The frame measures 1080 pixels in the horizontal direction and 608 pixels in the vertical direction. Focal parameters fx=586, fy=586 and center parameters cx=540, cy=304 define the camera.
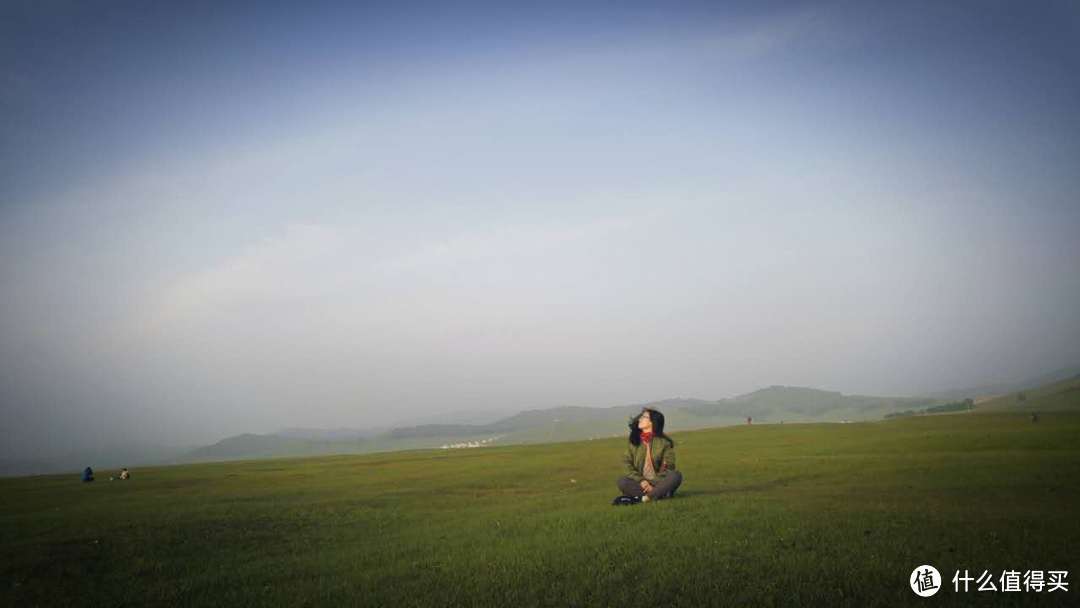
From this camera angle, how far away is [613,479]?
112 feet

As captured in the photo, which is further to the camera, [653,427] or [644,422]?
[644,422]

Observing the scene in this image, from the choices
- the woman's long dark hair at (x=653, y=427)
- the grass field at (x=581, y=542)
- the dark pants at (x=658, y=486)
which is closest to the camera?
the grass field at (x=581, y=542)

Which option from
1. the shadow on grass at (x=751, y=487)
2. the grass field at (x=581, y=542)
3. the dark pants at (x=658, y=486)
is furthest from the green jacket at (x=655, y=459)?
the shadow on grass at (x=751, y=487)

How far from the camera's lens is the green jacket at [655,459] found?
21.0 m

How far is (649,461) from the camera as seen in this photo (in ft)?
69.7

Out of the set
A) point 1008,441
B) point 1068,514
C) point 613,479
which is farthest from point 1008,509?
point 1008,441

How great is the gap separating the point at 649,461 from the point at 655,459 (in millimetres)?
232

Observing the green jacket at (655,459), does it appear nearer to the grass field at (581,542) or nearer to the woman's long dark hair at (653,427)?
the woman's long dark hair at (653,427)

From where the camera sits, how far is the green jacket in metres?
21.0

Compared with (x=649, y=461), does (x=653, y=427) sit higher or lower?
higher

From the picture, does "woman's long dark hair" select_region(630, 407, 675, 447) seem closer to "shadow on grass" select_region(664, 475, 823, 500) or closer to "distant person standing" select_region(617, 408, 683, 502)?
"distant person standing" select_region(617, 408, 683, 502)

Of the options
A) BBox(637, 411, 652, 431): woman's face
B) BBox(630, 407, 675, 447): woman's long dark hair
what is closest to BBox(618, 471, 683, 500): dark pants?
BBox(630, 407, 675, 447): woman's long dark hair

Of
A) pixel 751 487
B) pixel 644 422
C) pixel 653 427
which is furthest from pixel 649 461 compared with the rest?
pixel 751 487

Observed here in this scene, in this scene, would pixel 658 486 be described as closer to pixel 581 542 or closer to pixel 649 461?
pixel 649 461
